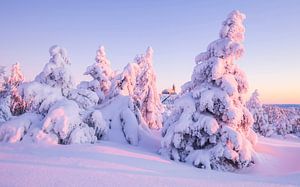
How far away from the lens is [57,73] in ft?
49.4

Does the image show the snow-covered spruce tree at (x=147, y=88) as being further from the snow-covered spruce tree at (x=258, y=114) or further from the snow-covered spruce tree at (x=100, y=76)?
the snow-covered spruce tree at (x=258, y=114)

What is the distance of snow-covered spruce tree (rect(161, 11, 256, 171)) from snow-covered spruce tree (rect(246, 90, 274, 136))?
1154 inches

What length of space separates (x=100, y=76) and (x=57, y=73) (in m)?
11.6

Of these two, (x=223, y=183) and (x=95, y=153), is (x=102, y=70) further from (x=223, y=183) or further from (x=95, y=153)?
(x=223, y=183)

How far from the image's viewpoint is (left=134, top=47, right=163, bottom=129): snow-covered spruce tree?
98.6 ft

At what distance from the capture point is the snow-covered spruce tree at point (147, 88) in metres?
30.1

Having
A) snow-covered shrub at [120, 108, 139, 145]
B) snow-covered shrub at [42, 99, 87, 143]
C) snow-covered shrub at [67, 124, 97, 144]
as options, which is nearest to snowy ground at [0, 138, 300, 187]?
snow-covered shrub at [42, 99, 87, 143]

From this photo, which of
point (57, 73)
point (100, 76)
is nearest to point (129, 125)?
point (57, 73)

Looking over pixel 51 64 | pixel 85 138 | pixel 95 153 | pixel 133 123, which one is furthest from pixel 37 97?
pixel 133 123

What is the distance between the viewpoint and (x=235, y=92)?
14820 millimetres

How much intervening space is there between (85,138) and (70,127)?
3.05 ft

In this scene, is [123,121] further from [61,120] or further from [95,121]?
[61,120]

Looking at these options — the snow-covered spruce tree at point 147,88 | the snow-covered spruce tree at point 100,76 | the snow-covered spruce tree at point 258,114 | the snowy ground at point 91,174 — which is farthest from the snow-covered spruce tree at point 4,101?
the snow-covered spruce tree at point 258,114

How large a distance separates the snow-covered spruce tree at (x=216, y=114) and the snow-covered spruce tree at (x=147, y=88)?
1393 cm
